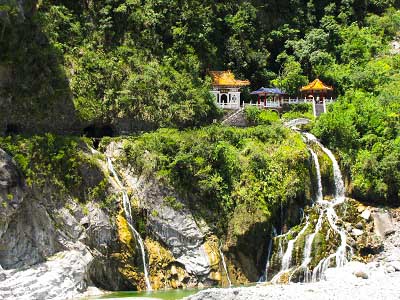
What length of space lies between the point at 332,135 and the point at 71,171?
17134 millimetres

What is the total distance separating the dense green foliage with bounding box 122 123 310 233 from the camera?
108ft

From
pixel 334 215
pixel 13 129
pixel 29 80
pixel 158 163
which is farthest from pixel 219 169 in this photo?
pixel 29 80

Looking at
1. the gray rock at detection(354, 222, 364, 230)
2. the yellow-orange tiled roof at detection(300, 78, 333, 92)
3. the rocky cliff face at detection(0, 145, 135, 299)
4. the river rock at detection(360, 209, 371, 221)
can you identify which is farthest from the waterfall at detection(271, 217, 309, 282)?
the yellow-orange tiled roof at detection(300, 78, 333, 92)

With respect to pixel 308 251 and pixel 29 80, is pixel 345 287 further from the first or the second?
pixel 29 80

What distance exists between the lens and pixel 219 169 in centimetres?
3441

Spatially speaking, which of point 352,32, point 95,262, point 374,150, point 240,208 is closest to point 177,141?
point 240,208

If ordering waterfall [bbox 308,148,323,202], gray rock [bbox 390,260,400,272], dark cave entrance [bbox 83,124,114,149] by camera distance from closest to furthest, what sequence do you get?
1. gray rock [bbox 390,260,400,272]
2. waterfall [bbox 308,148,323,202]
3. dark cave entrance [bbox 83,124,114,149]

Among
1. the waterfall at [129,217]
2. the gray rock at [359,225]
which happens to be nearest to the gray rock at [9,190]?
the waterfall at [129,217]

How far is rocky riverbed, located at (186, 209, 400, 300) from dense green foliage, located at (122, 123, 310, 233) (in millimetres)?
5577

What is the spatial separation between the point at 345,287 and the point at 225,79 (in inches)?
939

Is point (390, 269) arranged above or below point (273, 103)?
below

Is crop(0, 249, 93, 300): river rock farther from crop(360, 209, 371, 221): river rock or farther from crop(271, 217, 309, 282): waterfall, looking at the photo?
crop(360, 209, 371, 221): river rock

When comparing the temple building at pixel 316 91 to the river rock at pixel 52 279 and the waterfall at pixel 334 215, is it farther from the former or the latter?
the river rock at pixel 52 279

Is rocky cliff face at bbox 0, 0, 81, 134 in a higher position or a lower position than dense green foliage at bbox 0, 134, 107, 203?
higher
